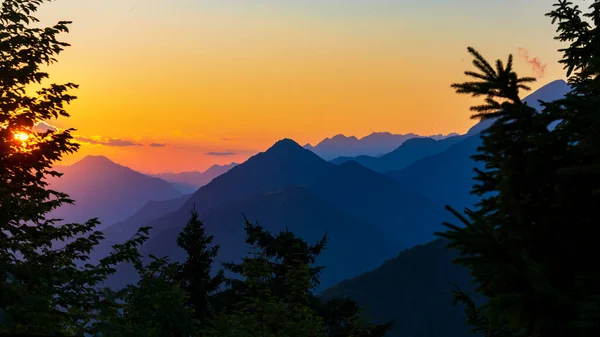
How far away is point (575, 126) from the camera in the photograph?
5.07 metres

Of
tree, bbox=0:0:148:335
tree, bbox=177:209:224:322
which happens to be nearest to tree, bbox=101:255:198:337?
tree, bbox=0:0:148:335

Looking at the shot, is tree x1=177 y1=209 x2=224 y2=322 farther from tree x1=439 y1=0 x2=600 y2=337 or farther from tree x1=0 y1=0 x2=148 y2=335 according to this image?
tree x1=439 y1=0 x2=600 y2=337

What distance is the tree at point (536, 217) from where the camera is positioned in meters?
4.68

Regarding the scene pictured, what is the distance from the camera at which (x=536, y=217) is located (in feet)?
17.8

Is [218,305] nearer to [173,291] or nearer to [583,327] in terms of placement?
[173,291]

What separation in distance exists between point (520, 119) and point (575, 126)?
1.94 ft

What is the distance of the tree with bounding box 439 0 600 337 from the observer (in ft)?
15.3

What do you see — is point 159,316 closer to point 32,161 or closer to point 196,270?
point 32,161

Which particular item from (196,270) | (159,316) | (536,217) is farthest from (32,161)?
(196,270)

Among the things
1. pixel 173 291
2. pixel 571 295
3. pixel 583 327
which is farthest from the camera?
pixel 173 291

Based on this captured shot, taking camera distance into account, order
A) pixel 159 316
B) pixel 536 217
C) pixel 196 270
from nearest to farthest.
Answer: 1. pixel 536 217
2. pixel 159 316
3. pixel 196 270

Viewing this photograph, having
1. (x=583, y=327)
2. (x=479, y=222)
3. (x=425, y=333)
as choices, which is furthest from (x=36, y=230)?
(x=425, y=333)

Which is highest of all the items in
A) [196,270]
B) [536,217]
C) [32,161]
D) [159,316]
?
[32,161]

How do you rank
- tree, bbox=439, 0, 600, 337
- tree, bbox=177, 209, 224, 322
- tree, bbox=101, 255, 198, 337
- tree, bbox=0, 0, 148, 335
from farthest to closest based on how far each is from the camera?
tree, bbox=177, 209, 224, 322
tree, bbox=0, 0, 148, 335
tree, bbox=101, 255, 198, 337
tree, bbox=439, 0, 600, 337
